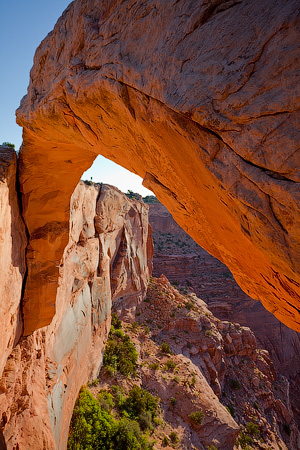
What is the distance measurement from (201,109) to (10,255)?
503cm

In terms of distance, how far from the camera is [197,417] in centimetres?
1275

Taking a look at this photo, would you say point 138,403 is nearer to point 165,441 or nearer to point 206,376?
point 165,441

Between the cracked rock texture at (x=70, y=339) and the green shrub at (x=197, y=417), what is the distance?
5.69m

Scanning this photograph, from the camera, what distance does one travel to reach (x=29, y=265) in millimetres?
6531

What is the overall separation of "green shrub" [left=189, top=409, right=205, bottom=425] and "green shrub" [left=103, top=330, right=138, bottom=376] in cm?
381

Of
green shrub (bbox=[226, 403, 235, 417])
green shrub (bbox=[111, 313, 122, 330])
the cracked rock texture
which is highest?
the cracked rock texture

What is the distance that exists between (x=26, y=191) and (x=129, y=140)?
12.8 feet

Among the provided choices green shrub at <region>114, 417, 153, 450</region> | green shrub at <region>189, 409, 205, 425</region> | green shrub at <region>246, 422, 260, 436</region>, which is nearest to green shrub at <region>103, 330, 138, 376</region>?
green shrub at <region>114, 417, 153, 450</region>

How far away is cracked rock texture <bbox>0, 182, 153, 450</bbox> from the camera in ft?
18.5

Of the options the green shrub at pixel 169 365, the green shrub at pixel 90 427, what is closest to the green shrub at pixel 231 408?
the green shrub at pixel 169 365

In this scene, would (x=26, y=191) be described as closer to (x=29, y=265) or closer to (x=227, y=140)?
(x=29, y=265)

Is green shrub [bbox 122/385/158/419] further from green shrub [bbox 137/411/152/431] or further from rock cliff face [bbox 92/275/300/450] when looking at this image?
rock cliff face [bbox 92/275/300/450]

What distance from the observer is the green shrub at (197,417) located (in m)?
12.7

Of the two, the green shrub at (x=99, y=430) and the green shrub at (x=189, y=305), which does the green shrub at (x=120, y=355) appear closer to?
the green shrub at (x=99, y=430)
